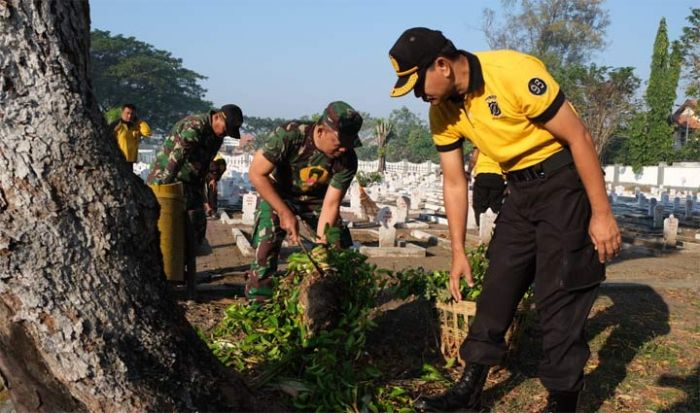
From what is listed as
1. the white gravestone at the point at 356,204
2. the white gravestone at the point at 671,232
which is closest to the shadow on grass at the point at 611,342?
the white gravestone at the point at 671,232

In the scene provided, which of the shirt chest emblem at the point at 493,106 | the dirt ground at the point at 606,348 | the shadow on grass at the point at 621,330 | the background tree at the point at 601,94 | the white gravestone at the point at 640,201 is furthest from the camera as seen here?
the background tree at the point at 601,94

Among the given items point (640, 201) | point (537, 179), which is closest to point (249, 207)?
point (537, 179)

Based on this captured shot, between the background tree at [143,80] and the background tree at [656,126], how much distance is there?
134 ft

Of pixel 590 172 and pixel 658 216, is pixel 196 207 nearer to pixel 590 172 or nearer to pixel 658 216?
pixel 590 172

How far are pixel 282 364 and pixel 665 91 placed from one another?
4056 cm

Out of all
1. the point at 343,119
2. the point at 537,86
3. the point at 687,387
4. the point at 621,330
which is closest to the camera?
the point at 537,86

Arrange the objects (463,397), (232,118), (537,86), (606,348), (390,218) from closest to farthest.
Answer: (537,86)
(463,397)
(606,348)
(232,118)
(390,218)

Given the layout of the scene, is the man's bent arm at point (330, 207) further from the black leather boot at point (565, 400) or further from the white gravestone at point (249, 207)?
the white gravestone at point (249, 207)

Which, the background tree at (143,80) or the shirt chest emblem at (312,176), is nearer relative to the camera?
the shirt chest emblem at (312,176)

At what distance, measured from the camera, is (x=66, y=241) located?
1.94 m

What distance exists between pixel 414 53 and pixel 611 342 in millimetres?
2609

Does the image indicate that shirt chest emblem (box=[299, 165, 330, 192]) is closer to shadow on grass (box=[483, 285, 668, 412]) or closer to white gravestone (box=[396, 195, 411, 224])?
shadow on grass (box=[483, 285, 668, 412])

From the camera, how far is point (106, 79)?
60.6m

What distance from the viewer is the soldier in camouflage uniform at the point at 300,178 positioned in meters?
4.21
